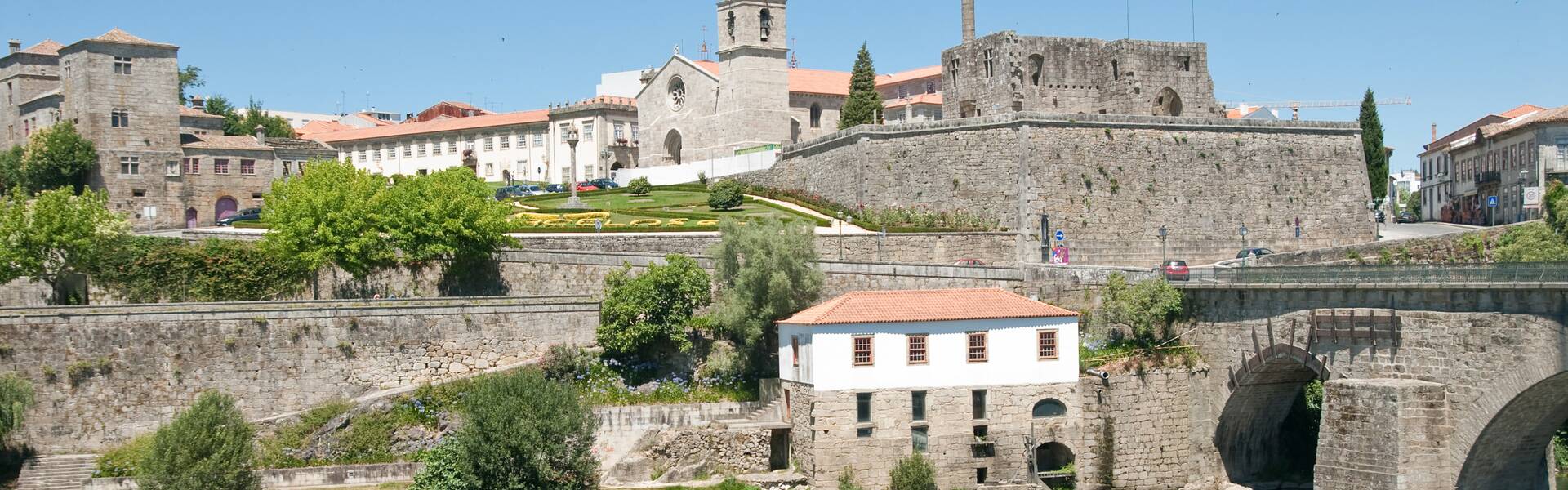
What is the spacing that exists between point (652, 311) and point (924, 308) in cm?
Answer: 914

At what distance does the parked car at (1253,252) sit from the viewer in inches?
2200

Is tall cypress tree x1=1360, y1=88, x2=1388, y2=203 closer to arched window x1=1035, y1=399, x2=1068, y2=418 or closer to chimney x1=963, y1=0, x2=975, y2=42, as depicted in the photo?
chimney x1=963, y1=0, x2=975, y2=42

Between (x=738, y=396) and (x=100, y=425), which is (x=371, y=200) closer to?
(x=100, y=425)

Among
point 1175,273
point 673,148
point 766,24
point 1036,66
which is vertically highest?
point 766,24

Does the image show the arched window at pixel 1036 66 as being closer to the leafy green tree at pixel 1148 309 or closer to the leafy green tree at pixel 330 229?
the leafy green tree at pixel 1148 309

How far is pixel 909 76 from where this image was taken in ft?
319

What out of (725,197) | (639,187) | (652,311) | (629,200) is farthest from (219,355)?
(639,187)

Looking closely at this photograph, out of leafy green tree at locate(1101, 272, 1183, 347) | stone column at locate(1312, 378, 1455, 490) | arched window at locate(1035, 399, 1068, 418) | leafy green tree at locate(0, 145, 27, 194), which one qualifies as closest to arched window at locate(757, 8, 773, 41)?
leafy green tree at locate(0, 145, 27, 194)

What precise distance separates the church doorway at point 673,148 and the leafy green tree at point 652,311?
39.0 meters

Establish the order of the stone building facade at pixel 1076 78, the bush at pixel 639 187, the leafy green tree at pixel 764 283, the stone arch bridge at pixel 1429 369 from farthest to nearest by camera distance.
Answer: the bush at pixel 639 187
the stone building facade at pixel 1076 78
the leafy green tree at pixel 764 283
the stone arch bridge at pixel 1429 369

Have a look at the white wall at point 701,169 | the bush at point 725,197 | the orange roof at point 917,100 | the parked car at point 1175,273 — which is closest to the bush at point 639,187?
the white wall at point 701,169

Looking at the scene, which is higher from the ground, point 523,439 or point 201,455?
point 523,439

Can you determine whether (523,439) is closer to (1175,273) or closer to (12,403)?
(12,403)

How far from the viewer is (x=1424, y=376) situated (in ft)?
116
